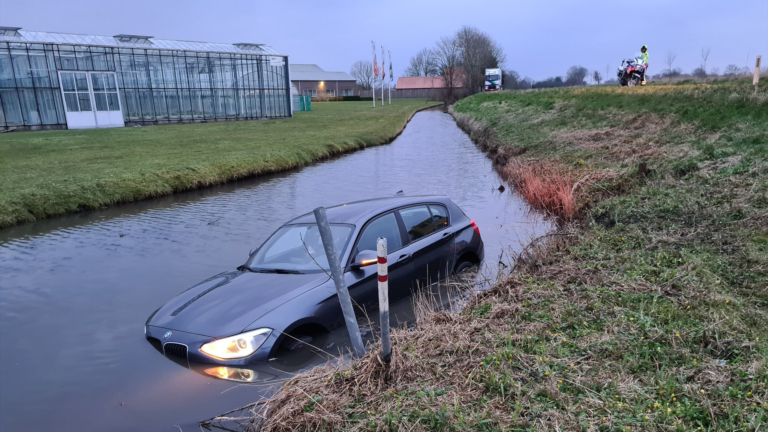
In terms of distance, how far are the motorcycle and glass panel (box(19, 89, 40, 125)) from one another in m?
35.8

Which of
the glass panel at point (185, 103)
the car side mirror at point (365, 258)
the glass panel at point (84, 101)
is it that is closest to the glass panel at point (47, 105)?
the glass panel at point (84, 101)

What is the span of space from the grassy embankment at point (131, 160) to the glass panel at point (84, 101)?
2968mm

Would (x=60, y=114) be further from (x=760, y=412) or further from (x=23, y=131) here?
(x=760, y=412)

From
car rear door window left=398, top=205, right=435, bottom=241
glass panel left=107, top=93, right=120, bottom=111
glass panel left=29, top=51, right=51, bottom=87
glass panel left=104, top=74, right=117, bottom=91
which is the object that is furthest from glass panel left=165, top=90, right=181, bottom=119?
car rear door window left=398, top=205, right=435, bottom=241

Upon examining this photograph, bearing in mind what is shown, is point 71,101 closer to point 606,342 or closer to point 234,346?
point 234,346

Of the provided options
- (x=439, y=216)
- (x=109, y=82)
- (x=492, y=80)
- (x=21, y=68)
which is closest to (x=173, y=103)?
(x=109, y=82)

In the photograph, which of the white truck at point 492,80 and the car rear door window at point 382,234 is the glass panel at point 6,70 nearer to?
the car rear door window at point 382,234

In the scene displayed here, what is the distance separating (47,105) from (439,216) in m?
33.8

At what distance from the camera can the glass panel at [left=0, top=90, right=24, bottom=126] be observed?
1196 inches

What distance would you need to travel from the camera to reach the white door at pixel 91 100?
32.1 metres

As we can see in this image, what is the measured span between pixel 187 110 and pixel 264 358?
37745 millimetres

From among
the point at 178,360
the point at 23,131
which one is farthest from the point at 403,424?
the point at 23,131

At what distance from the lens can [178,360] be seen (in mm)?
5051

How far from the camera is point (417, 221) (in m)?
6.85
